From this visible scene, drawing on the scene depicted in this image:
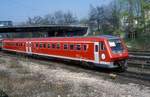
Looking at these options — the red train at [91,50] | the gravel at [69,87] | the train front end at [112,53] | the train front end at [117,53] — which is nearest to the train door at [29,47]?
the red train at [91,50]

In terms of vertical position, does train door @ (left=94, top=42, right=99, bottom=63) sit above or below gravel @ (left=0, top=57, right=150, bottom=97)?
above

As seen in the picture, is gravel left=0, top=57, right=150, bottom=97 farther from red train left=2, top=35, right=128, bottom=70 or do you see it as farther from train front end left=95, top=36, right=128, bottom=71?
red train left=2, top=35, right=128, bottom=70

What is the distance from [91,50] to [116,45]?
1901 millimetres

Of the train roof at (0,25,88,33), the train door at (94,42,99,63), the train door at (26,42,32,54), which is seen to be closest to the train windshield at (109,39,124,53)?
the train door at (94,42,99,63)

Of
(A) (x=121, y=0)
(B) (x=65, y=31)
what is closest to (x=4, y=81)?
(A) (x=121, y=0)

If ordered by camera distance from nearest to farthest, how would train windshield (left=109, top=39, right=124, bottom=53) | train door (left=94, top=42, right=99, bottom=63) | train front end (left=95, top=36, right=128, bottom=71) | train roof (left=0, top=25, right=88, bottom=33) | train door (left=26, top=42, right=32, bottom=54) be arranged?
train front end (left=95, top=36, right=128, bottom=71) → train windshield (left=109, top=39, right=124, bottom=53) → train door (left=94, top=42, right=99, bottom=63) → train door (left=26, top=42, right=32, bottom=54) → train roof (left=0, top=25, right=88, bottom=33)

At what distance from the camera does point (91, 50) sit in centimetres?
2200

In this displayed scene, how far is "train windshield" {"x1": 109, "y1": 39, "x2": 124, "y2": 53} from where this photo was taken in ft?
67.7

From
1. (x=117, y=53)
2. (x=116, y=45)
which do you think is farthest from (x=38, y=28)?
(x=117, y=53)

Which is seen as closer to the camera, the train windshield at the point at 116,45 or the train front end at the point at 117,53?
the train front end at the point at 117,53

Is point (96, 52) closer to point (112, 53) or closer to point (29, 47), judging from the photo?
point (112, 53)

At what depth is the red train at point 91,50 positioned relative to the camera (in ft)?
67.0

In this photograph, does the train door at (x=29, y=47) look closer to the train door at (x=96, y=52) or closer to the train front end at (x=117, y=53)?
the train door at (x=96, y=52)

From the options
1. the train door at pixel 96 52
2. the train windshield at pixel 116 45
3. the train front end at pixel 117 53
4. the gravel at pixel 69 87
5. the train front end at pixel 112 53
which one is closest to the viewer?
the gravel at pixel 69 87
